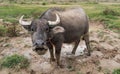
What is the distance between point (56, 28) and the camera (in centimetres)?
700

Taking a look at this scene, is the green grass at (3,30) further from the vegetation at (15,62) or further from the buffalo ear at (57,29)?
the buffalo ear at (57,29)

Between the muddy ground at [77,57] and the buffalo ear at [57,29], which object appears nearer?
the buffalo ear at [57,29]

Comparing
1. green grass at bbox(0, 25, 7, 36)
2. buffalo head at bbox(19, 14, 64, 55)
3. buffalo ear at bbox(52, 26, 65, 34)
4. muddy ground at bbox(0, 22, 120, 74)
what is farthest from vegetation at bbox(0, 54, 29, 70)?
green grass at bbox(0, 25, 7, 36)

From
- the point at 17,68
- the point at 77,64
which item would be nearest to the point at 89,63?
the point at 77,64

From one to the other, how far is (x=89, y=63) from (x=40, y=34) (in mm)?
2209

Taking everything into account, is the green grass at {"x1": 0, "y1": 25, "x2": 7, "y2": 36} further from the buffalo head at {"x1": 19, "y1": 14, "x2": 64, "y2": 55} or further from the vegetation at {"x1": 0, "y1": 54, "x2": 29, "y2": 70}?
the buffalo head at {"x1": 19, "y1": 14, "x2": 64, "y2": 55}

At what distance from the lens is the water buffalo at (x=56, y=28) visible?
661cm

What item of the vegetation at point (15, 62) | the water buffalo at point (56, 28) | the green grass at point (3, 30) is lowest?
the green grass at point (3, 30)

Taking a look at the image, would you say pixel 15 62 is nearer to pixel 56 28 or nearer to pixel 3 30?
pixel 56 28

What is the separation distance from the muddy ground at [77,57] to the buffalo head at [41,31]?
1258 mm

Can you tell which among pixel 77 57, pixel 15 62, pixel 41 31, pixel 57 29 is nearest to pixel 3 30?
pixel 15 62

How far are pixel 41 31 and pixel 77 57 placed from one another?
2327 mm

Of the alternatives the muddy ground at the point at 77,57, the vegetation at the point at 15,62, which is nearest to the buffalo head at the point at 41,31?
the muddy ground at the point at 77,57

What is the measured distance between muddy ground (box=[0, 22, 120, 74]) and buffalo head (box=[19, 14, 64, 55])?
126cm
